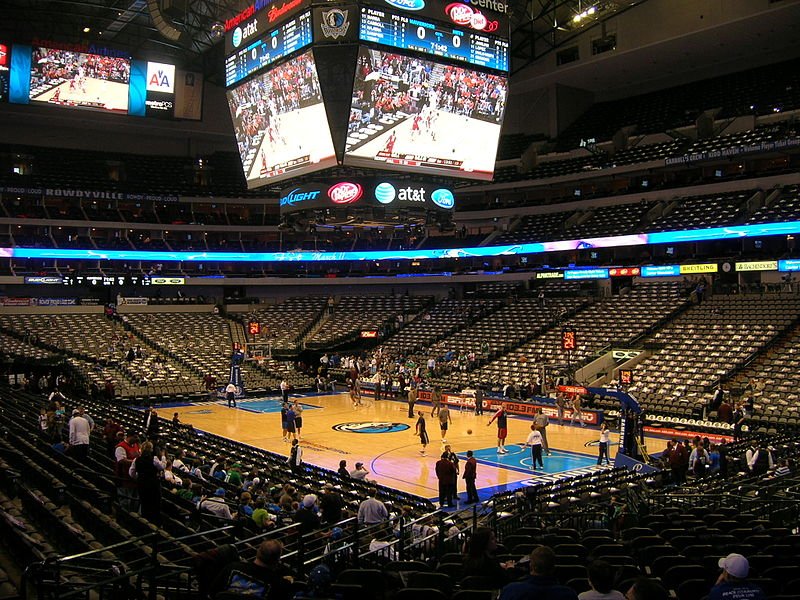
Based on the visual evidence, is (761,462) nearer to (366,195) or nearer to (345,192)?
(366,195)

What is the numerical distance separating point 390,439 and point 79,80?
1260 inches

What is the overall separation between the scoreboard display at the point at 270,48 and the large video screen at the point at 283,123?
36cm

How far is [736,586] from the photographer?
5246 mm

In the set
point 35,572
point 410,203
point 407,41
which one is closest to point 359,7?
point 407,41

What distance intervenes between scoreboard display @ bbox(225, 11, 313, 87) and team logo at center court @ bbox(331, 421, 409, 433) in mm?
13350

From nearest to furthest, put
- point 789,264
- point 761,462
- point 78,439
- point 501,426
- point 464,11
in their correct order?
point 78,439
point 761,462
point 501,426
point 464,11
point 789,264

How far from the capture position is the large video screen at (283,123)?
2511 cm

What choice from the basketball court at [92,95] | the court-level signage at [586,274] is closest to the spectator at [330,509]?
the court-level signage at [586,274]

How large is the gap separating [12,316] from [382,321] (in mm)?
22614

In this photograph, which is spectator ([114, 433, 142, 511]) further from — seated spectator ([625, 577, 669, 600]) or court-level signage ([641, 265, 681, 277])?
court-level signage ([641, 265, 681, 277])

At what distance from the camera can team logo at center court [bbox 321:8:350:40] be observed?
77.8 feet

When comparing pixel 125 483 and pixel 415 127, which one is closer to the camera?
pixel 125 483

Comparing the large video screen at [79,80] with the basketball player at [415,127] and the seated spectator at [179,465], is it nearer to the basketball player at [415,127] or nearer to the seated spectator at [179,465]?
the basketball player at [415,127]

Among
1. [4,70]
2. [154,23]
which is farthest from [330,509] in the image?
[4,70]
